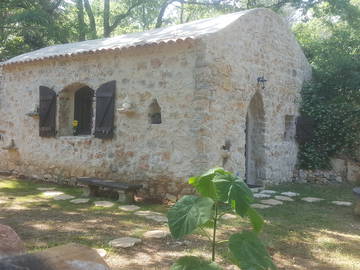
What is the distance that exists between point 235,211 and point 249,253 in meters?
0.26

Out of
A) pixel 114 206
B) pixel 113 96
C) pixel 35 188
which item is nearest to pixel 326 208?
pixel 114 206

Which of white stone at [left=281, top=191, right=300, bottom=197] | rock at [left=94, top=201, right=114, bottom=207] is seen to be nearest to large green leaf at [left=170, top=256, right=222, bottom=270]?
rock at [left=94, top=201, right=114, bottom=207]

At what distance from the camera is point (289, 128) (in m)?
9.79

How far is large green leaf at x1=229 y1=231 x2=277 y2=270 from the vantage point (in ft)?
6.89

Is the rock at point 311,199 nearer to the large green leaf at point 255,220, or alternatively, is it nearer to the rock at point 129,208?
the rock at point 129,208

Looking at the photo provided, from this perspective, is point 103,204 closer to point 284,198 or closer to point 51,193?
point 51,193

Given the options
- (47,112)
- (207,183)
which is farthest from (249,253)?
(47,112)

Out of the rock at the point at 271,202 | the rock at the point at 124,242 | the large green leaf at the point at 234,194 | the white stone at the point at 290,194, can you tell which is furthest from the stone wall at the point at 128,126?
the large green leaf at the point at 234,194

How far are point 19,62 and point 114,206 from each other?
5.43 m

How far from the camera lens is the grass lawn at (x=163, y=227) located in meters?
4.01

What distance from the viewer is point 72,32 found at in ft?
53.2

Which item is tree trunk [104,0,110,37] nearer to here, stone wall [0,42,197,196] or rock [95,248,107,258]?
stone wall [0,42,197,196]

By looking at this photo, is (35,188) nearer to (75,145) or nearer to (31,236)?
(75,145)

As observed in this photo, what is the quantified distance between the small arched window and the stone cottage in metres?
0.02
